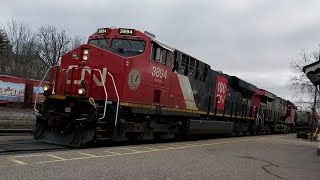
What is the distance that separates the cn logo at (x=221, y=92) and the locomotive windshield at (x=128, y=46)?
346 inches

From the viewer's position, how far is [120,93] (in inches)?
541

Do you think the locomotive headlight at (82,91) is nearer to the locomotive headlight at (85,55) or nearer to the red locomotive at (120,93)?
the red locomotive at (120,93)

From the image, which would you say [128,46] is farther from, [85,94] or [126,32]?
[85,94]

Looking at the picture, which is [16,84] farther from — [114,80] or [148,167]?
[148,167]

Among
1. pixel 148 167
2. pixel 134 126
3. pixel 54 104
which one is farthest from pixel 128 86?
pixel 148 167

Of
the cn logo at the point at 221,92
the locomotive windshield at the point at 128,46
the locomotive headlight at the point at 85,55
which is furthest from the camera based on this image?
the cn logo at the point at 221,92

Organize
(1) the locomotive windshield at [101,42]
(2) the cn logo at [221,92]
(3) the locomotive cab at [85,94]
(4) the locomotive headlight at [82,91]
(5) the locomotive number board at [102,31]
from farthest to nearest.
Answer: (2) the cn logo at [221,92], (5) the locomotive number board at [102,31], (1) the locomotive windshield at [101,42], (4) the locomotive headlight at [82,91], (3) the locomotive cab at [85,94]

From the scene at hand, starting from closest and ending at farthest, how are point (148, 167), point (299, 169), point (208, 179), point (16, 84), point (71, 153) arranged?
point (208, 179) < point (148, 167) < point (71, 153) < point (299, 169) < point (16, 84)

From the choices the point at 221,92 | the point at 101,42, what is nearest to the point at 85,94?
the point at 101,42

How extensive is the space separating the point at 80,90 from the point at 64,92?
3.01 feet

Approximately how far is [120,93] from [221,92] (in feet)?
36.6

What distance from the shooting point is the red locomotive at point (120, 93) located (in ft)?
→ 43.9

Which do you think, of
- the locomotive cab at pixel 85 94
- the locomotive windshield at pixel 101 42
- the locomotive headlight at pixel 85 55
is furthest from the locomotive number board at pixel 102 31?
the locomotive headlight at pixel 85 55

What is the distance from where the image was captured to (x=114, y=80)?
1387 centimetres
